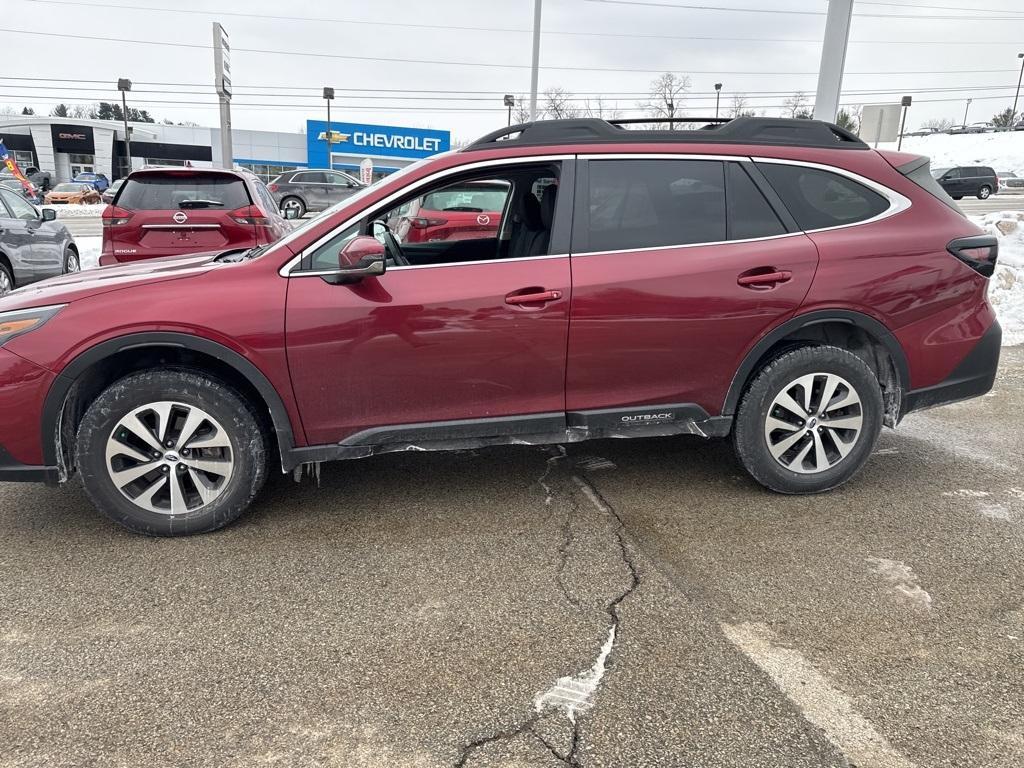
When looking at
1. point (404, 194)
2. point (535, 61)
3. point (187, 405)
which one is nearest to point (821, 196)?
point (404, 194)

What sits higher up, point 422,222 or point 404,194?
point 404,194

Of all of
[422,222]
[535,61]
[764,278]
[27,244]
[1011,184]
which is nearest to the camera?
[764,278]

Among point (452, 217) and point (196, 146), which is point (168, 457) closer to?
point (452, 217)

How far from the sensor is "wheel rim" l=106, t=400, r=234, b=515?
3.37 meters

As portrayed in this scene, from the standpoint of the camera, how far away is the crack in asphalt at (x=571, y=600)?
216 cm

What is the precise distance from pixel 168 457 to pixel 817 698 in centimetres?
280

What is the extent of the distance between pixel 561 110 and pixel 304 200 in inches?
1220

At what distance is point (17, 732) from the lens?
222 cm

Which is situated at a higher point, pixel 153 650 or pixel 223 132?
pixel 223 132

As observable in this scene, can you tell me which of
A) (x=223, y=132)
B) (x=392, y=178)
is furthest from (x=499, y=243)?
(x=223, y=132)

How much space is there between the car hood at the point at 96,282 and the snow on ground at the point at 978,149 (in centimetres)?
6883

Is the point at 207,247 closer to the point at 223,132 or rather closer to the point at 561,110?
the point at 223,132

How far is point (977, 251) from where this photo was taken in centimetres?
390

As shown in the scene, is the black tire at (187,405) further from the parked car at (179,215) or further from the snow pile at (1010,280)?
the snow pile at (1010,280)
